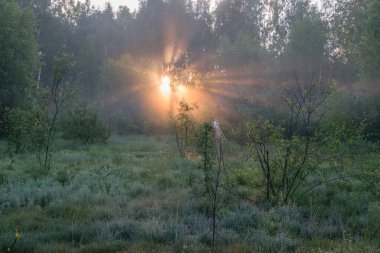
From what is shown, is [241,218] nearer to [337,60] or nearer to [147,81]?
[147,81]

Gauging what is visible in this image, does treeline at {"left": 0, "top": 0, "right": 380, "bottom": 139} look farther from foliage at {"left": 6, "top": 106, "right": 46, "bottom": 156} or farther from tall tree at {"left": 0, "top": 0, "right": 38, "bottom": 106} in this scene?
foliage at {"left": 6, "top": 106, "right": 46, "bottom": 156}

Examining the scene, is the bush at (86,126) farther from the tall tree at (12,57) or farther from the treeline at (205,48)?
the treeline at (205,48)

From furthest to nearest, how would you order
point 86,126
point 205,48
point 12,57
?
point 205,48, point 12,57, point 86,126

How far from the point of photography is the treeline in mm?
34500

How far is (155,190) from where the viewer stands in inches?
340

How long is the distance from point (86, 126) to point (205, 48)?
102 ft

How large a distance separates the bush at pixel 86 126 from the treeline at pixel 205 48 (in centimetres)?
816

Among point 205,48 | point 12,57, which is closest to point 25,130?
point 12,57

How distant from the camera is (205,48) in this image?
49125 mm

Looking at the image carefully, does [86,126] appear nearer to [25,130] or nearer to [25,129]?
[25,130]

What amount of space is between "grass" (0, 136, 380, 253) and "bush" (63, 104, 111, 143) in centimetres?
1073

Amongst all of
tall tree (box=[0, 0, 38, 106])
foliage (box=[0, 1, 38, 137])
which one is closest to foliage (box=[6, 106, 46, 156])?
foliage (box=[0, 1, 38, 137])

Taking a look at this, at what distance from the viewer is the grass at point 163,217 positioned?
520cm

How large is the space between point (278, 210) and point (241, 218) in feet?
2.99
